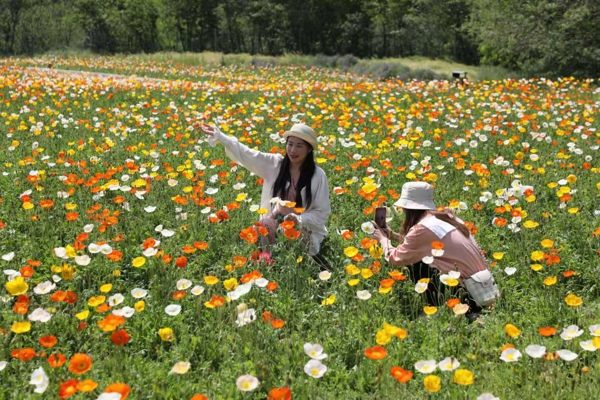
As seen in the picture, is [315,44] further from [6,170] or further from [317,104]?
[6,170]

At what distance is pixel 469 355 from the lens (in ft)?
10.1

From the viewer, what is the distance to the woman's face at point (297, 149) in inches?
183

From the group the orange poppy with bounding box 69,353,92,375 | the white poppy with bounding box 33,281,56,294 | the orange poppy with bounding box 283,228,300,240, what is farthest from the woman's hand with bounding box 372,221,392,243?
the orange poppy with bounding box 69,353,92,375

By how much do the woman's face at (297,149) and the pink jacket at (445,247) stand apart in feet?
3.98

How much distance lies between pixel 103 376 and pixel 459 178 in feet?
15.5

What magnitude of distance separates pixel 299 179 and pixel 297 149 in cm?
25

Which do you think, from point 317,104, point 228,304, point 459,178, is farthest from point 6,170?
point 317,104

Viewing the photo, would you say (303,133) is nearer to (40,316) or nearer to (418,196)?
(418,196)

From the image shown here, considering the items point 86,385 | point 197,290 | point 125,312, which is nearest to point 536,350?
point 197,290

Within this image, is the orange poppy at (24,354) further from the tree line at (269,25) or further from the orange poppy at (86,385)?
the tree line at (269,25)

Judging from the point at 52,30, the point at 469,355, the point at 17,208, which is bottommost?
the point at 469,355

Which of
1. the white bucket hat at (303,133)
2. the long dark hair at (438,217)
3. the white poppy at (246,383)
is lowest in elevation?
the white poppy at (246,383)

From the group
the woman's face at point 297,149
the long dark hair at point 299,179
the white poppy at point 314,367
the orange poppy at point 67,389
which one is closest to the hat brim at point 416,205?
the long dark hair at point 299,179

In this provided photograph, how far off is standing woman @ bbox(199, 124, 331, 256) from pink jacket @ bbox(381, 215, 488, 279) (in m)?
0.90
